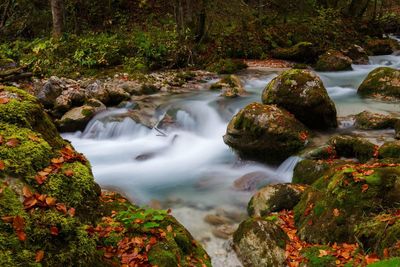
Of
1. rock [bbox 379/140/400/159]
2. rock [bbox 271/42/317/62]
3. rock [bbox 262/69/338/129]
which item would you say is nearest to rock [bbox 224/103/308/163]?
rock [bbox 262/69/338/129]

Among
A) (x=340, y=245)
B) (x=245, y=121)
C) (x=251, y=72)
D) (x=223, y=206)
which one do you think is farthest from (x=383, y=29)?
(x=340, y=245)

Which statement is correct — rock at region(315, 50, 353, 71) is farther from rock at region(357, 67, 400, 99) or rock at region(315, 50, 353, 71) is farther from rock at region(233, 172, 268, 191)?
rock at region(233, 172, 268, 191)

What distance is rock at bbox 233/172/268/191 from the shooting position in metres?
8.39

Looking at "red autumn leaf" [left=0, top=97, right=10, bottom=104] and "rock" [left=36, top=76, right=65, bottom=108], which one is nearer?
"red autumn leaf" [left=0, top=97, right=10, bottom=104]

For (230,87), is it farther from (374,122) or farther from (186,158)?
(374,122)

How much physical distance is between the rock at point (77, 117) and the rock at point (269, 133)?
480 centimetres

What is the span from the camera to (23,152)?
3.05m

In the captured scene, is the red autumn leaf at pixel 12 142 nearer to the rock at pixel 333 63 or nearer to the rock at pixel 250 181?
the rock at pixel 250 181

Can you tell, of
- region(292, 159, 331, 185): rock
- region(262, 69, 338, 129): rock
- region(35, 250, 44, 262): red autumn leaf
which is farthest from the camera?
region(262, 69, 338, 129): rock

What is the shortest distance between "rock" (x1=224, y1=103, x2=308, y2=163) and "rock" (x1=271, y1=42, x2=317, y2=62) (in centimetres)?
985

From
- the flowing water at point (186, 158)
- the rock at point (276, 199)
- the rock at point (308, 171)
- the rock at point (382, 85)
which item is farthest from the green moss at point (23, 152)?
the rock at point (382, 85)

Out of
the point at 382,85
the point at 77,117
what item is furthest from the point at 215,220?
the point at 382,85

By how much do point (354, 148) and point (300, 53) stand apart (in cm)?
1126

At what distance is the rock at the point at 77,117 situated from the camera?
11.3 meters
